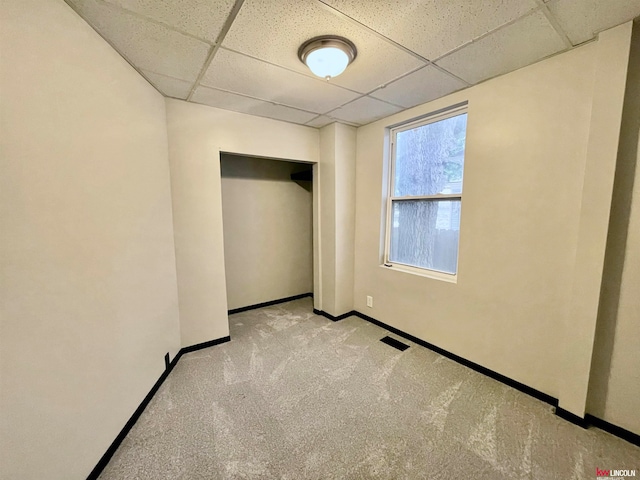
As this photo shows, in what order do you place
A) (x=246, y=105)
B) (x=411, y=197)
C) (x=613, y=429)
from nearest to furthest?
(x=613, y=429) → (x=246, y=105) → (x=411, y=197)

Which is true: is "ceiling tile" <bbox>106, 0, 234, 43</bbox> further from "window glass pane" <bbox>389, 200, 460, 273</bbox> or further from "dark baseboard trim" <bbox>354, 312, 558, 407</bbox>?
"dark baseboard trim" <bbox>354, 312, 558, 407</bbox>

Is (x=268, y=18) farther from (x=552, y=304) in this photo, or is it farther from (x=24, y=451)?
(x=552, y=304)

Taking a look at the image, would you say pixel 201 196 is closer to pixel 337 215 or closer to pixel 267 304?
pixel 337 215

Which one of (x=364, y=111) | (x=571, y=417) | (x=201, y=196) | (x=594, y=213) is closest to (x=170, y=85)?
(x=201, y=196)

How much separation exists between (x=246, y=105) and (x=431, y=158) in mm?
1952

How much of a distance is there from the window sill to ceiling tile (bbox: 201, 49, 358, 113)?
6.13 feet

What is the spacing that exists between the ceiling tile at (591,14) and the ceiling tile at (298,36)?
2.42 feet

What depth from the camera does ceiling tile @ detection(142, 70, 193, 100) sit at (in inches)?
76.8

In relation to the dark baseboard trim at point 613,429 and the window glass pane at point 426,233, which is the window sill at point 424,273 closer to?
the window glass pane at point 426,233

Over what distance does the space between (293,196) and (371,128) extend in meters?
1.61

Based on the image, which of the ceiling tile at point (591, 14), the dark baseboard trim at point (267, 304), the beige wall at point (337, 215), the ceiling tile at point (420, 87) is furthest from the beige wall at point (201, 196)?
the ceiling tile at point (591, 14)

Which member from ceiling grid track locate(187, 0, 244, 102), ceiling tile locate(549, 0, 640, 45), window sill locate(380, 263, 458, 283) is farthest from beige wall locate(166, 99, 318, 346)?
ceiling tile locate(549, 0, 640, 45)

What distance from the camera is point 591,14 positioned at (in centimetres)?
135

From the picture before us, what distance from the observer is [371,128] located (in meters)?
3.07
